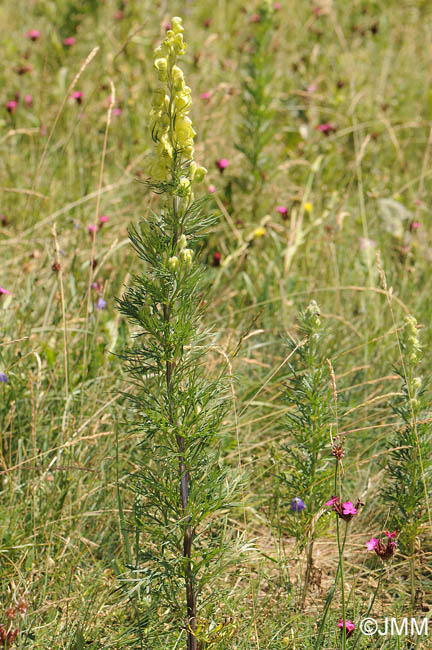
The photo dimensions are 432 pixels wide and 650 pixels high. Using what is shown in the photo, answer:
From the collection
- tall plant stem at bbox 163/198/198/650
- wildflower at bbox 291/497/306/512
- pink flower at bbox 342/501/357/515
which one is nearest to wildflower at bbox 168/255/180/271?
tall plant stem at bbox 163/198/198/650

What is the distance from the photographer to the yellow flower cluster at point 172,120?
1437mm

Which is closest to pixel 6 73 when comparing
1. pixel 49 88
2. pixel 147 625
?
pixel 49 88

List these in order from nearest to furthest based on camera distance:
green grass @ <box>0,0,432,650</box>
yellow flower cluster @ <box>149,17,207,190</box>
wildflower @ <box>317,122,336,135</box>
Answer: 1. yellow flower cluster @ <box>149,17,207,190</box>
2. green grass @ <box>0,0,432,650</box>
3. wildflower @ <box>317,122,336,135</box>

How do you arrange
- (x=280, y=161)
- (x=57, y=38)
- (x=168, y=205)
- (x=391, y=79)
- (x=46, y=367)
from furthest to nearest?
(x=391, y=79)
(x=57, y=38)
(x=280, y=161)
(x=46, y=367)
(x=168, y=205)

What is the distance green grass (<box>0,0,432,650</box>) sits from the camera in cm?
195

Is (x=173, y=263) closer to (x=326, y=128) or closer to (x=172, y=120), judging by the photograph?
(x=172, y=120)

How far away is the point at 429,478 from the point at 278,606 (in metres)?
0.56

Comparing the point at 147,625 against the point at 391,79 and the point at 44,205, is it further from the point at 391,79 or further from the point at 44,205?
the point at 391,79

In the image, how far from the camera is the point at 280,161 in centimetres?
411

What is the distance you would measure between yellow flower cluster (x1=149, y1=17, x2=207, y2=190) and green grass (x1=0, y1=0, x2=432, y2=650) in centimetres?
56

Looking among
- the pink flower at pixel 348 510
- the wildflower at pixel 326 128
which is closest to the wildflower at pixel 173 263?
the pink flower at pixel 348 510

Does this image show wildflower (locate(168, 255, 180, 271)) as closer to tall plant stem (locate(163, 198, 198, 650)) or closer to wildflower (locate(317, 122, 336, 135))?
tall plant stem (locate(163, 198, 198, 650))

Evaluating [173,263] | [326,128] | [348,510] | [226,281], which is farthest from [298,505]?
[326,128]

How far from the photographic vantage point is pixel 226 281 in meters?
3.19
